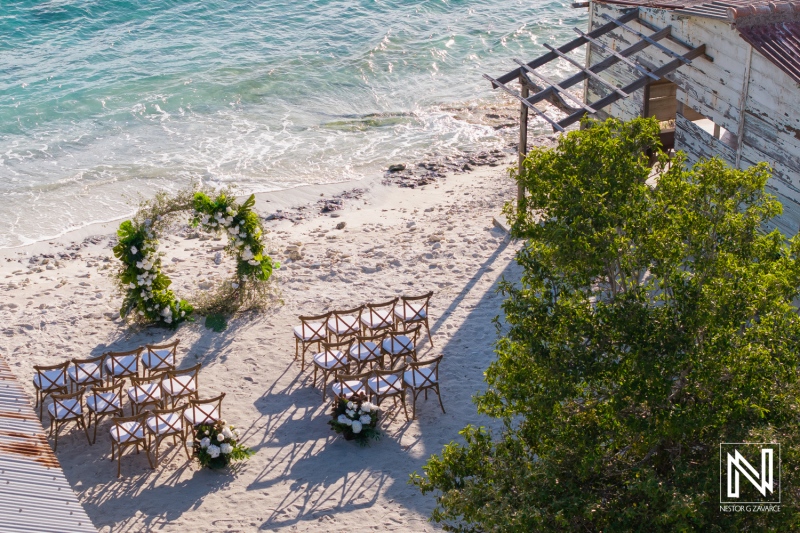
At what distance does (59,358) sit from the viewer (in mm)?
12773

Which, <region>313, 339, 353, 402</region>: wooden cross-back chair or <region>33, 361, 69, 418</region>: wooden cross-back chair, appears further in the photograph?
<region>313, 339, 353, 402</region>: wooden cross-back chair

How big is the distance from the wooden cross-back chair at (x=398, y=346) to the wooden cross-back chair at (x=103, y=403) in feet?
11.3

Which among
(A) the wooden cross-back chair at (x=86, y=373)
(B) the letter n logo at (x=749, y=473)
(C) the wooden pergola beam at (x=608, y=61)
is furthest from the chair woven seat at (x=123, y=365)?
(B) the letter n logo at (x=749, y=473)

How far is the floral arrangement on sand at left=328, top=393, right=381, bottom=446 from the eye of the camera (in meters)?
10.8

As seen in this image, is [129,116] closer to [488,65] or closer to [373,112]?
[373,112]

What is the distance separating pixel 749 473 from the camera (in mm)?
5320

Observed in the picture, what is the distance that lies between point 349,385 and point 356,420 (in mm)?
753

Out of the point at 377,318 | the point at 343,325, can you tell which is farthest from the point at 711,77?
the point at 343,325

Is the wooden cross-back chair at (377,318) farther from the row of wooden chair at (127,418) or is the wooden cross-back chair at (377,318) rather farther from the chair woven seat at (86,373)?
the chair woven seat at (86,373)

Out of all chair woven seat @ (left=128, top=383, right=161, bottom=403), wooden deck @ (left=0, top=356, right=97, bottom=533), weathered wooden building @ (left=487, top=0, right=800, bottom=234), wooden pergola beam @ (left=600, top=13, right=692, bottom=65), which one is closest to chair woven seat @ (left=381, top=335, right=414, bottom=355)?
chair woven seat @ (left=128, top=383, right=161, bottom=403)

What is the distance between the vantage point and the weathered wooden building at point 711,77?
11.8m

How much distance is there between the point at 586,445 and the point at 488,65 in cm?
2600

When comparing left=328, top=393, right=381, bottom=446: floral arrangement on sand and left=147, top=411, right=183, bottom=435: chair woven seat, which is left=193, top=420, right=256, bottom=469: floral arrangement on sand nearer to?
left=147, top=411, right=183, bottom=435: chair woven seat

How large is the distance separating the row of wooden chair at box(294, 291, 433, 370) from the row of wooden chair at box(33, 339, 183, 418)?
1788 millimetres
